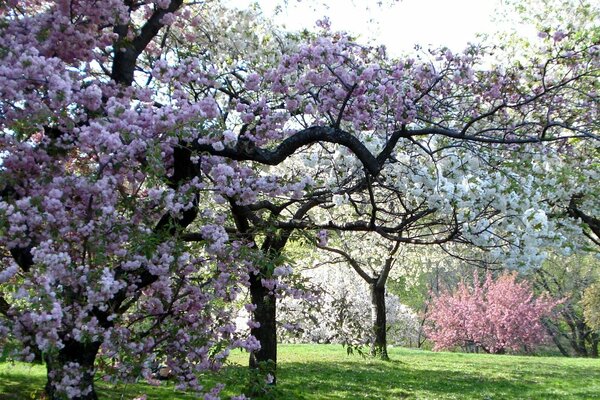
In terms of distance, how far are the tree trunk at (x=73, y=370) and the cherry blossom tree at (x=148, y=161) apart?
0.02 metres

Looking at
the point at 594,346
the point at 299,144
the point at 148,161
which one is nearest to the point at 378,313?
the point at 299,144

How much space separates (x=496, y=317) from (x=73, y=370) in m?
31.7

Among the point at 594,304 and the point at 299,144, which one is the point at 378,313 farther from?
the point at 594,304

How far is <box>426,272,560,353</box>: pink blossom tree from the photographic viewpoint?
33219mm

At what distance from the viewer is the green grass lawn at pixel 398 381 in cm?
1031

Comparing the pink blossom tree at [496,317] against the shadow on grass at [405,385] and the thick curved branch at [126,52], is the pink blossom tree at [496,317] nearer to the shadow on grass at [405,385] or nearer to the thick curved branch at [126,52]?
the shadow on grass at [405,385]

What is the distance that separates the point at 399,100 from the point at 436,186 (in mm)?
1529

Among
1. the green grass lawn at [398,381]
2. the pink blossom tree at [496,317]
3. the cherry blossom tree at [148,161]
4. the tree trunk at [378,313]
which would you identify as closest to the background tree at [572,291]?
the pink blossom tree at [496,317]

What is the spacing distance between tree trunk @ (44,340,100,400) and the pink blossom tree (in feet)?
97.3

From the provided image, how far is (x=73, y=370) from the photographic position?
16.0ft

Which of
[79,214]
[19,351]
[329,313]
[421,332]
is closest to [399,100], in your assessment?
[329,313]

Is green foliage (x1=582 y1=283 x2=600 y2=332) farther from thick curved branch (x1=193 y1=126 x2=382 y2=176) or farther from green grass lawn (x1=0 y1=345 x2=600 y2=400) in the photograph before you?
thick curved branch (x1=193 y1=126 x2=382 y2=176)

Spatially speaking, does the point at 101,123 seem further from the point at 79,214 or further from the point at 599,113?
the point at 599,113

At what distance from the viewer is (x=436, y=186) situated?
249 inches
